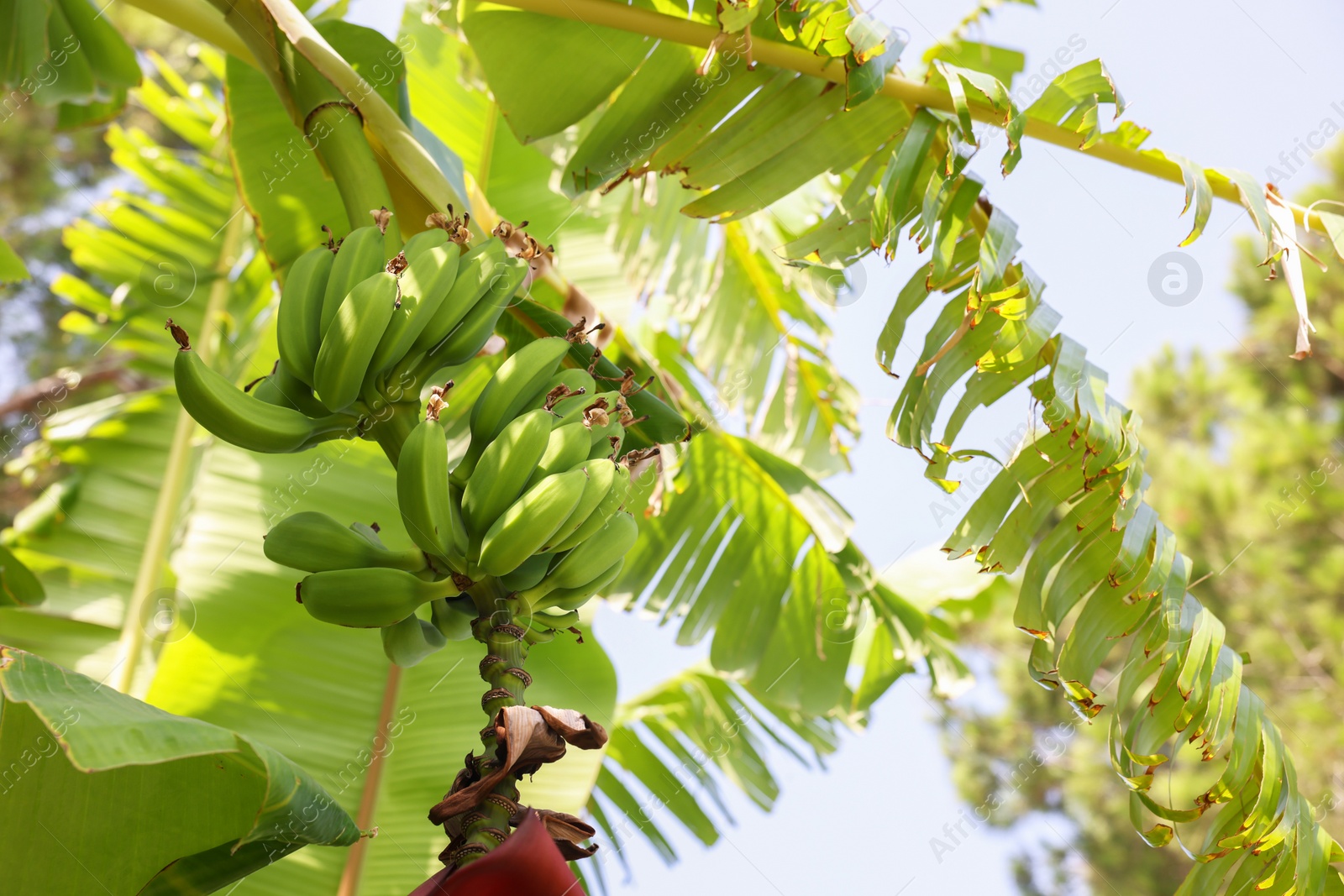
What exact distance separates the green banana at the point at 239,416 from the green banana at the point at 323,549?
81mm

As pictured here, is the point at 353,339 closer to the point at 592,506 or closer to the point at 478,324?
the point at 478,324

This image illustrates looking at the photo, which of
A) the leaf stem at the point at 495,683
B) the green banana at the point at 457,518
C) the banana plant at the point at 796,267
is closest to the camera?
the leaf stem at the point at 495,683

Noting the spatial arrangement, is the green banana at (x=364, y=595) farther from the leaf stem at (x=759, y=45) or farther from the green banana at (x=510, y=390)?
the leaf stem at (x=759, y=45)

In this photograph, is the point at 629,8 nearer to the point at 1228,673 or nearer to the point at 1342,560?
the point at 1228,673

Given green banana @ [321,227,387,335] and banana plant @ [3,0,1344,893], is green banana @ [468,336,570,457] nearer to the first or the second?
banana plant @ [3,0,1344,893]

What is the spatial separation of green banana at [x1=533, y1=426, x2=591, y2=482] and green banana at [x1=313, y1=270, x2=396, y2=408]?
18 cm

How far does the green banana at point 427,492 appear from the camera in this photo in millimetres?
751

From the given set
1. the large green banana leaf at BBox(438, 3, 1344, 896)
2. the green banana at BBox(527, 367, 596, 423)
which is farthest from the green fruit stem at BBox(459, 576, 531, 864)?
the large green banana leaf at BBox(438, 3, 1344, 896)

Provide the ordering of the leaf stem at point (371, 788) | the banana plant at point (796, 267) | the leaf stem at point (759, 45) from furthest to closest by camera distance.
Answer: the leaf stem at point (371, 788) → the leaf stem at point (759, 45) → the banana plant at point (796, 267)

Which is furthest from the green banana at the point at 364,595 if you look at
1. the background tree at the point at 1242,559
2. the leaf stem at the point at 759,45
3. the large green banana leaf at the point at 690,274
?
the background tree at the point at 1242,559

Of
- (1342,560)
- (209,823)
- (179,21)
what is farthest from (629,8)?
(1342,560)

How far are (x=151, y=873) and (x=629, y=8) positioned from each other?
1.05 m

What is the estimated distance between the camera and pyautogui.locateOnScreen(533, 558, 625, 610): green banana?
85cm

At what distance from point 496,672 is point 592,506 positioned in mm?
165
